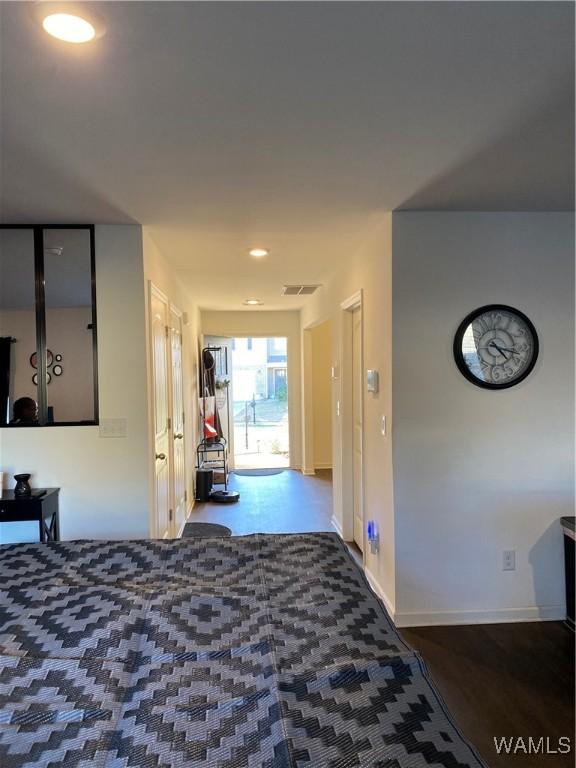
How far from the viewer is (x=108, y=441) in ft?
9.37

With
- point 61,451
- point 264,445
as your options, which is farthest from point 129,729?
point 264,445

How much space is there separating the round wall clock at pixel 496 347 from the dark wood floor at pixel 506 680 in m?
1.43

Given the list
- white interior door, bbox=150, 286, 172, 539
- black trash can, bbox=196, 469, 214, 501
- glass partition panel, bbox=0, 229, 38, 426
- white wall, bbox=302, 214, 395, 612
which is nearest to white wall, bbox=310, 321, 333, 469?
black trash can, bbox=196, 469, 214, 501

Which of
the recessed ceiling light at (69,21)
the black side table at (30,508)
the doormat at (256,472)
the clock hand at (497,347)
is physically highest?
the recessed ceiling light at (69,21)

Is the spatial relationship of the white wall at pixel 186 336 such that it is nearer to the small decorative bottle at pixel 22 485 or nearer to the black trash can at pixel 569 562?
the small decorative bottle at pixel 22 485

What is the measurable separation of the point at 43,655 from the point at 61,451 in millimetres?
1700

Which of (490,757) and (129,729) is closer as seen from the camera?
(129,729)

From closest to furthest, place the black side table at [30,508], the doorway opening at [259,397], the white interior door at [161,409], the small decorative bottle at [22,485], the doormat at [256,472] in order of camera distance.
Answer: the black side table at [30,508]
the small decorative bottle at [22,485]
the white interior door at [161,409]
the doormat at [256,472]
the doorway opening at [259,397]

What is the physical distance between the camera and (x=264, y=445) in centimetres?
846

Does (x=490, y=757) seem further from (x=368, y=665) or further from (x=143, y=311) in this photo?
(x=143, y=311)

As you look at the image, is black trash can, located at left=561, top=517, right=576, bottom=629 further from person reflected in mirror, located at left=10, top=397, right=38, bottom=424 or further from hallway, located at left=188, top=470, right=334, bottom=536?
person reflected in mirror, located at left=10, top=397, right=38, bottom=424

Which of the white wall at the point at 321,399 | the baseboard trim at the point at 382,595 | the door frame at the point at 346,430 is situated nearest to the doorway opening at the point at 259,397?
the white wall at the point at 321,399
